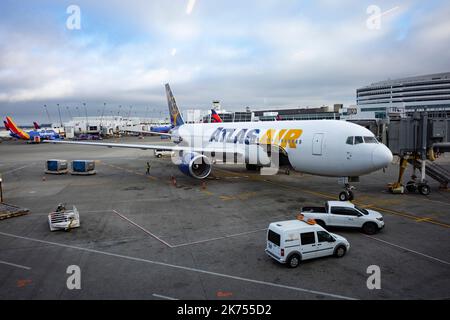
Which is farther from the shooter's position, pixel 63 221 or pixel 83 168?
pixel 83 168

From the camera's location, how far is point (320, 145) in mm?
21906

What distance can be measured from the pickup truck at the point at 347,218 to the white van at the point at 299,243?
276cm

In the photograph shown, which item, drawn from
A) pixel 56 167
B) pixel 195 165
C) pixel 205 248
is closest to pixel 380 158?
pixel 205 248

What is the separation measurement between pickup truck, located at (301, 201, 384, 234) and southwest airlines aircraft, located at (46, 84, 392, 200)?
200 inches

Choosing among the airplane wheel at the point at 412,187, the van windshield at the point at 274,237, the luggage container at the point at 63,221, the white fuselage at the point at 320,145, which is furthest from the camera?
the airplane wheel at the point at 412,187

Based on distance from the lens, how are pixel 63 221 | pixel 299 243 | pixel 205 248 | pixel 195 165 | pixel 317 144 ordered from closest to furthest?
pixel 299 243 → pixel 205 248 → pixel 63 221 → pixel 317 144 → pixel 195 165

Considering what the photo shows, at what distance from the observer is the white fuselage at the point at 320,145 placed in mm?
19828

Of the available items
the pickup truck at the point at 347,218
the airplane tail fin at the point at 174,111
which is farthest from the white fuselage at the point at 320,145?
the airplane tail fin at the point at 174,111

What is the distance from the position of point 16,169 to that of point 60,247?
31550 mm

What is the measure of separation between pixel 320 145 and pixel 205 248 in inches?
475

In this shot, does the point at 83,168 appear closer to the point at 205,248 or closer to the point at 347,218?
the point at 205,248

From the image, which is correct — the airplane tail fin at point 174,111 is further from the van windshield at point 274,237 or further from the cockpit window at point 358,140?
the van windshield at point 274,237

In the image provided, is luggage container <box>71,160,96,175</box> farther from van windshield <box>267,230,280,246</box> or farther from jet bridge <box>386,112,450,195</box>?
jet bridge <box>386,112,450,195</box>

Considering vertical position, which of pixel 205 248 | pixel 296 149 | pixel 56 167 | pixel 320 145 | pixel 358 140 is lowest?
pixel 205 248
